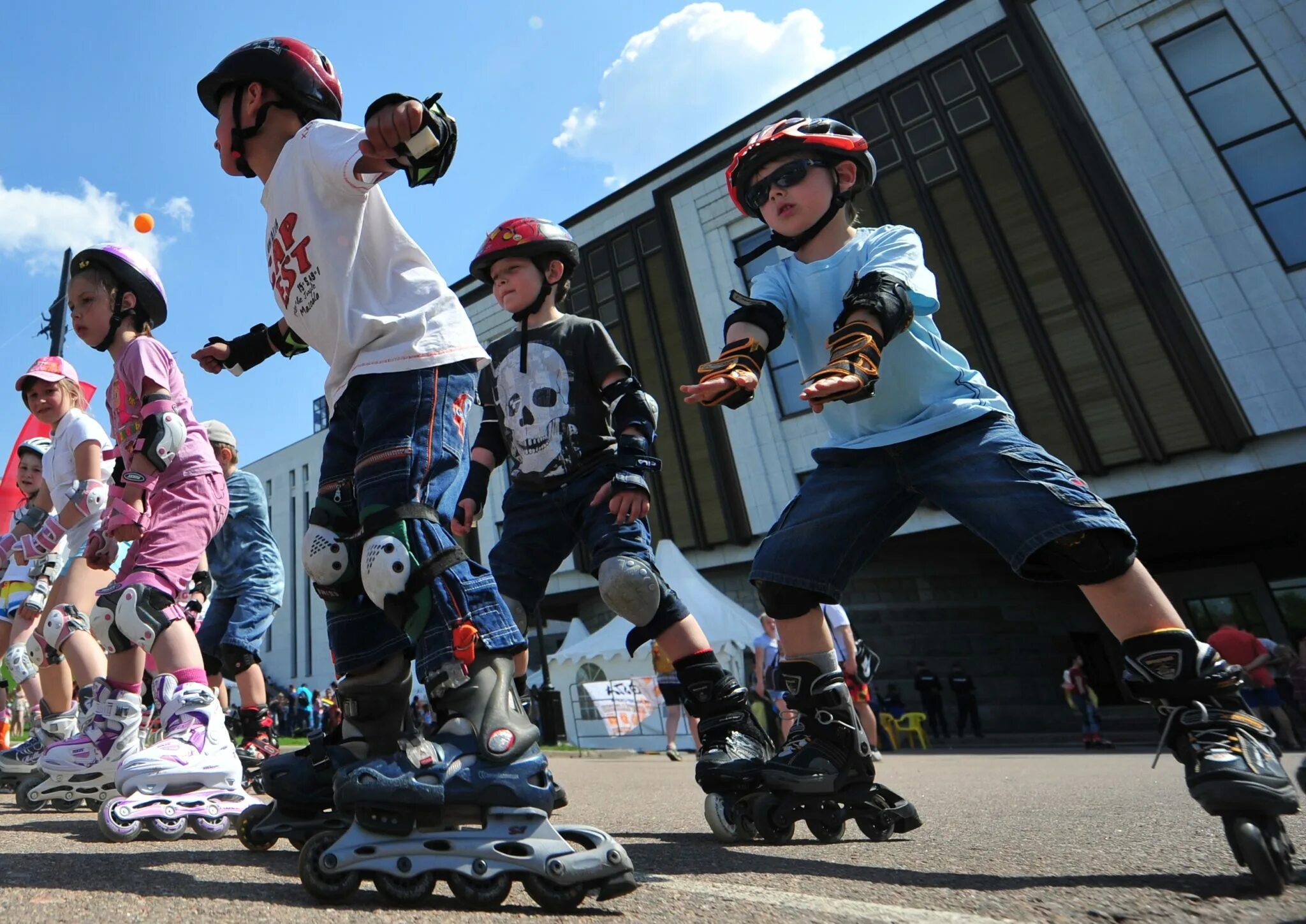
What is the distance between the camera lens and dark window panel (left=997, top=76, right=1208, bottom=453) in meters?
16.0

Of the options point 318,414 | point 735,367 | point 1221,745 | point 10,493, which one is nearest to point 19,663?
point 10,493

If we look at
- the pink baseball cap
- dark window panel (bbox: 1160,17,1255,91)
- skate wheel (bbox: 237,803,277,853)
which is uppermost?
dark window panel (bbox: 1160,17,1255,91)

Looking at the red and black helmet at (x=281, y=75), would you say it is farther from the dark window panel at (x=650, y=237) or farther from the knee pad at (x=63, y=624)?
the dark window panel at (x=650, y=237)

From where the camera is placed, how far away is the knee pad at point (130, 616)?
242 cm

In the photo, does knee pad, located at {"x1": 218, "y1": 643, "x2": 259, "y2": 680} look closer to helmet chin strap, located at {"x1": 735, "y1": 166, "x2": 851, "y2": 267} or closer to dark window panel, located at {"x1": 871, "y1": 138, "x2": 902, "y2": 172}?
helmet chin strap, located at {"x1": 735, "y1": 166, "x2": 851, "y2": 267}

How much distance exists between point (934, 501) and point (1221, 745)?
2.58 feet

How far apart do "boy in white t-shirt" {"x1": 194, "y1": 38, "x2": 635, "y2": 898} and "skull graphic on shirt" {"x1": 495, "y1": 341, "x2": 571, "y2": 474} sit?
40.1 inches

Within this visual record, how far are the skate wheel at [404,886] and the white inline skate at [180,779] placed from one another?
1240 millimetres

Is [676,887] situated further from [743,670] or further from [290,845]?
[743,670]

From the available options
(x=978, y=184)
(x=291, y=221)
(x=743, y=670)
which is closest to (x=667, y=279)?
(x=978, y=184)

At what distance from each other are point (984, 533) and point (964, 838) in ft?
2.81

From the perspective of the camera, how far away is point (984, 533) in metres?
1.90

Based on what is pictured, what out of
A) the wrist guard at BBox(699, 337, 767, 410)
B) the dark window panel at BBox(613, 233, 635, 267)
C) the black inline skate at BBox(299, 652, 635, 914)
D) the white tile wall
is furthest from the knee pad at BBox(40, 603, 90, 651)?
the dark window panel at BBox(613, 233, 635, 267)

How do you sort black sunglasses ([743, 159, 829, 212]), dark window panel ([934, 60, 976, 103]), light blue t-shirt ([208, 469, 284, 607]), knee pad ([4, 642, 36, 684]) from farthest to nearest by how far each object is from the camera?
dark window panel ([934, 60, 976, 103]), knee pad ([4, 642, 36, 684]), light blue t-shirt ([208, 469, 284, 607]), black sunglasses ([743, 159, 829, 212])
